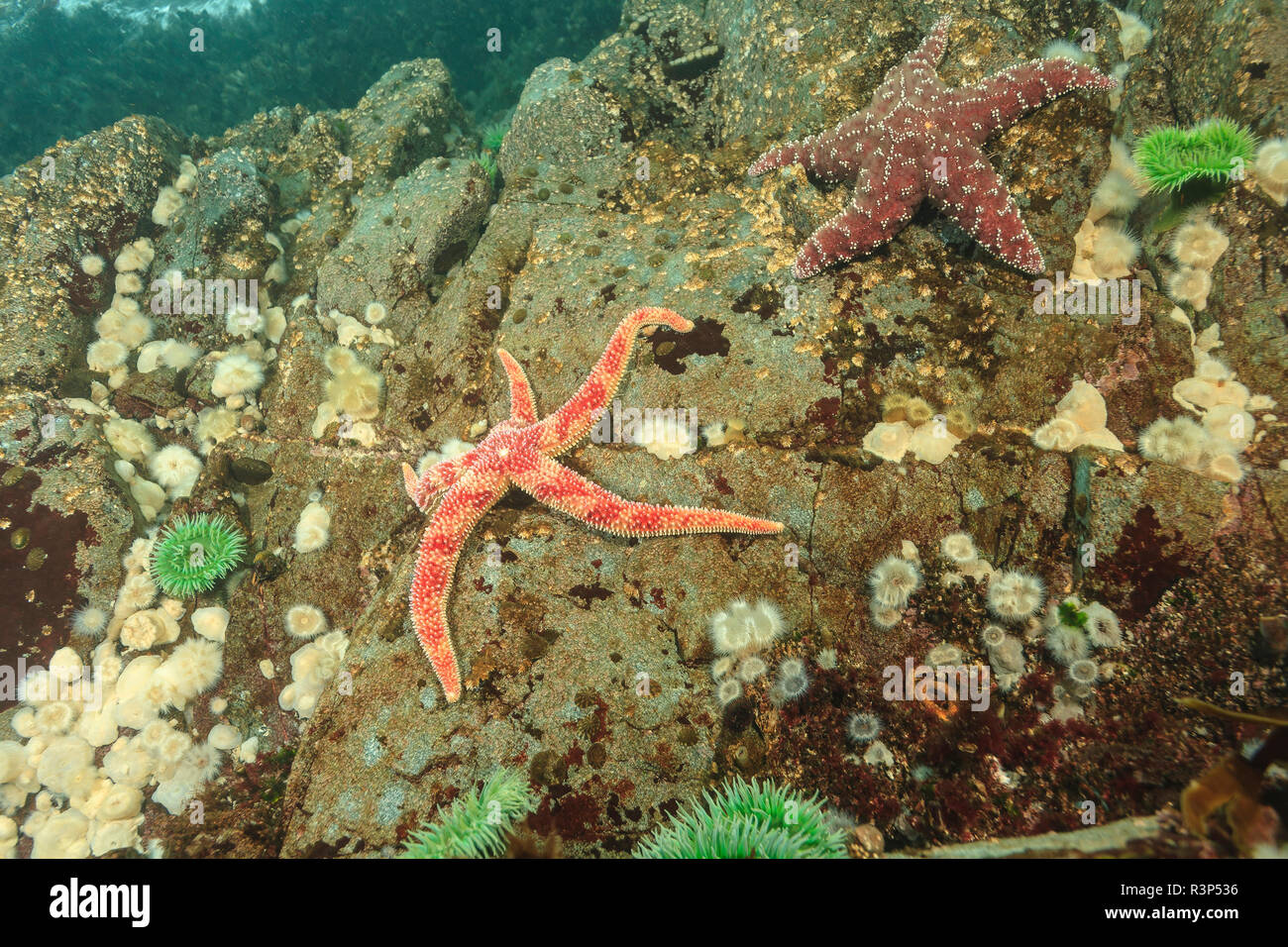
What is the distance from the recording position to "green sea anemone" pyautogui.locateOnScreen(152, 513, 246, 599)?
18.1 feet

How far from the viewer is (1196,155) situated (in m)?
4.25

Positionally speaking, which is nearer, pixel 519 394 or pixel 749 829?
pixel 749 829

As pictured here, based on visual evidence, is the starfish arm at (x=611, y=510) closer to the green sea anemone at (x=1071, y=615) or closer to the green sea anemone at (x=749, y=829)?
the green sea anemone at (x=749, y=829)

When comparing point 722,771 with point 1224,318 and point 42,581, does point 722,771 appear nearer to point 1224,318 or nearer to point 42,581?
point 1224,318

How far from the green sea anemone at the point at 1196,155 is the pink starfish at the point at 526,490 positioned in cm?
379

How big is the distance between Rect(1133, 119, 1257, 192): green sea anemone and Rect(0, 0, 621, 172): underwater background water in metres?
11.9

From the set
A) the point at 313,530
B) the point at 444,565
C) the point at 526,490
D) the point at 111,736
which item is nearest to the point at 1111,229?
the point at 526,490

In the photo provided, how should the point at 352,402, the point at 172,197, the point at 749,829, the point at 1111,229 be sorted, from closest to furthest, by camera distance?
the point at 749,829 → the point at 1111,229 → the point at 352,402 → the point at 172,197

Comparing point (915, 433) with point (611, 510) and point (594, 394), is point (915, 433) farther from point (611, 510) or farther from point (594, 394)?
point (594, 394)

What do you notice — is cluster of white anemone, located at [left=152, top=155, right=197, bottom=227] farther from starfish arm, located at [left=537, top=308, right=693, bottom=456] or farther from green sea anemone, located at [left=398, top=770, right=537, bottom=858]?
green sea anemone, located at [left=398, top=770, right=537, bottom=858]

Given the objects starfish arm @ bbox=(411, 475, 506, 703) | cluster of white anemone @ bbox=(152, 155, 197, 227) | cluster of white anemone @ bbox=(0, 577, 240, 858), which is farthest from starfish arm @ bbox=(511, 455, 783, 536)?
cluster of white anemone @ bbox=(152, 155, 197, 227)

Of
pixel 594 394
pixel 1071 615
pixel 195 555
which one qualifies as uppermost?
pixel 594 394

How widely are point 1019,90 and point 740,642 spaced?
4.93 meters

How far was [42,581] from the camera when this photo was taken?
5.70m
